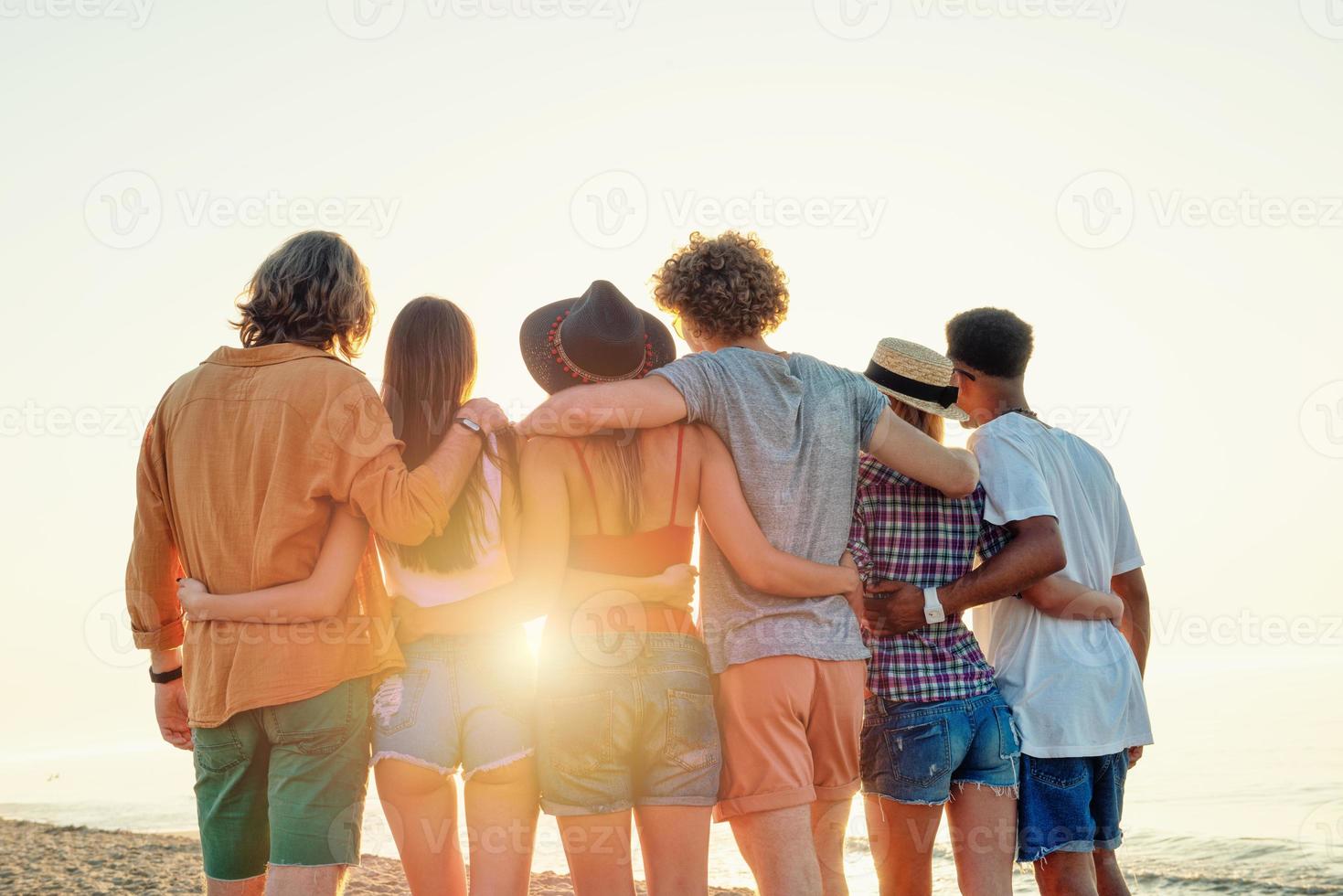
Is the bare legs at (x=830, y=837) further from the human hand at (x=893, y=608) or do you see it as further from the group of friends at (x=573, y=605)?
the human hand at (x=893, y=608)

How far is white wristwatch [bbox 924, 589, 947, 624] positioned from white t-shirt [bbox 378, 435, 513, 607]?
3.60 ft

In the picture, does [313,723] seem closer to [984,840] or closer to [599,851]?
[599,851]

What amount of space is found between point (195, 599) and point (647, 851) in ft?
3.99

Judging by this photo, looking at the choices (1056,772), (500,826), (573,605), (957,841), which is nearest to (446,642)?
(573,605)

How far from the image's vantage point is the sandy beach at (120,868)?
219 inches

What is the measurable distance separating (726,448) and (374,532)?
35.8 inches

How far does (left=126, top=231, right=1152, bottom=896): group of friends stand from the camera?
2426 millimetres

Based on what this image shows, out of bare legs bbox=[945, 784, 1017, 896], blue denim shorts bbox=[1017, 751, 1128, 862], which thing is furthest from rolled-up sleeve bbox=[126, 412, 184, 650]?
blue denim shorts bbox=[1017, 751, 1128, 862]

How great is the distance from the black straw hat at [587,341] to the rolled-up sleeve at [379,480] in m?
0.41

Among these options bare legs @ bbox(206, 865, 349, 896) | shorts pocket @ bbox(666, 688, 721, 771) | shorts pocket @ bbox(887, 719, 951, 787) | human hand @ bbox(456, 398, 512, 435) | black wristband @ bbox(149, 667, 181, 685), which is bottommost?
bare legs @ bbox(206, 865, 349, 896)

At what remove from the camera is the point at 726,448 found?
2.59 metres

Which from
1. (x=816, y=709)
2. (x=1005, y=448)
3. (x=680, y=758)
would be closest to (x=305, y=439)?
(x=680, y=758)

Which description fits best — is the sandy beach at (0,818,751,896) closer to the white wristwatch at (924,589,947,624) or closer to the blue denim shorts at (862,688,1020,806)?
the blue denim shorts at (862,688,1020,806)

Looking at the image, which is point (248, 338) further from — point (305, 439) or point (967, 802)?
point (967, 802)
